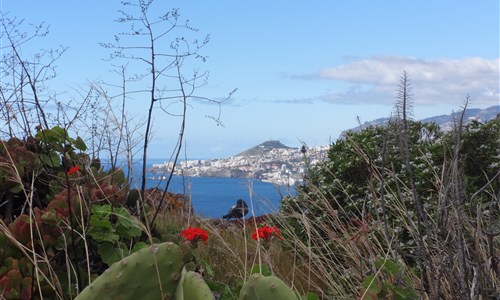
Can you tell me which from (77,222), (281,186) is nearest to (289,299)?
(77,222)

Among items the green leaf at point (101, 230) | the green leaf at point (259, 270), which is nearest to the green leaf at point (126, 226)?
the green leaf at point (101, 230)

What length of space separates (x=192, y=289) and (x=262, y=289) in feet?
0.78

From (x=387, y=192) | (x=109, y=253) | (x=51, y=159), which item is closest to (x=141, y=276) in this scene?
(x=109, y=253)

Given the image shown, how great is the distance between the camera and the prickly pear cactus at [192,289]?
7.19ft

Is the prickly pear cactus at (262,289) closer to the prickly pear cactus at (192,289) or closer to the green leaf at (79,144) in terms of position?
the prickly pear cactus at (192,289)

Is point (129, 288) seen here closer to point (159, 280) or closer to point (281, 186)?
point (159, 280)

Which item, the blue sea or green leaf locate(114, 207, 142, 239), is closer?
green leaf locate(114, 207, 142, 239)

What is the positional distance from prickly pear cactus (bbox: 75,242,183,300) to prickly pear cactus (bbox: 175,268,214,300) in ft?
0.11

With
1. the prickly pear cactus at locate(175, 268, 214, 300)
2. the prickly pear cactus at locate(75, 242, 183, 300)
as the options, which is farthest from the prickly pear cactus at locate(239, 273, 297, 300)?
the prickly pear cactus at locate(75, 242, 183, 300)

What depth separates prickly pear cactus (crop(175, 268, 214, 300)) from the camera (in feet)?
7.19

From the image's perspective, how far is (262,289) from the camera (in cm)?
221

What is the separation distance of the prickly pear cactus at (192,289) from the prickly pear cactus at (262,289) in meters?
0.12

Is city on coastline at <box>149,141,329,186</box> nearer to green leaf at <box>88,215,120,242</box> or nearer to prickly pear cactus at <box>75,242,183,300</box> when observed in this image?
green leaf at <box>88,215,120,242</box>

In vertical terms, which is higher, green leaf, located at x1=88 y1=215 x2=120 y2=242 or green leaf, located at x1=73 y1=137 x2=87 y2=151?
green leaf, located at x1=73 y1=137 x2=87 y2=151
